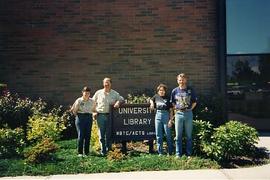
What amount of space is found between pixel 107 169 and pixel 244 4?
7012 millimetres

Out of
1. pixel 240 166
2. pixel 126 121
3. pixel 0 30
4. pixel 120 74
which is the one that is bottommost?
pixel 240 166

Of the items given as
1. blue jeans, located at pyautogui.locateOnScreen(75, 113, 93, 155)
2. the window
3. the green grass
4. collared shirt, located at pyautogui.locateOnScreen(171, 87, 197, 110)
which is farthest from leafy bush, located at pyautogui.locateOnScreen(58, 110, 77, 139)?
the window

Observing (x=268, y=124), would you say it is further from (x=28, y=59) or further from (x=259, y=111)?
(x=28, y=59)

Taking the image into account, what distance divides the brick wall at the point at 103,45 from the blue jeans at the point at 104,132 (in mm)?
3077

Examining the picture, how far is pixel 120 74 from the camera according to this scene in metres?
12.6

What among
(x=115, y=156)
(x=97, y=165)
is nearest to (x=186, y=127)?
(x=115, y=156)

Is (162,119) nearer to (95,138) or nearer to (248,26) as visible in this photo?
(95,138)

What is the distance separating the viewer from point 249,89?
12711 millimetres

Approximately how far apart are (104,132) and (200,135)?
6.73 feet

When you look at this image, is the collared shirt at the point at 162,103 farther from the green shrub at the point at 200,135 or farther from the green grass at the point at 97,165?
the green grass at the point at 97,165

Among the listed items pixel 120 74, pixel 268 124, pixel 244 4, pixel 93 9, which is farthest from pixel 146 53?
pixel 268 124

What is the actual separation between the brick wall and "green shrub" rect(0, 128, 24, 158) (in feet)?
10.3

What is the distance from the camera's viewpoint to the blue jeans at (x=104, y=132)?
9477 millimetres

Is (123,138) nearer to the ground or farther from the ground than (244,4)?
nearer to the ground
